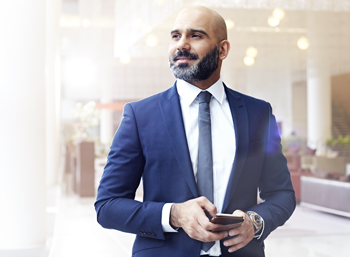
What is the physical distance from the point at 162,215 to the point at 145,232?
8cm

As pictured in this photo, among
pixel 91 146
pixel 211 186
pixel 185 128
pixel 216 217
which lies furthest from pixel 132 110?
pixel 91 146

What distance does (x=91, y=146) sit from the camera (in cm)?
870

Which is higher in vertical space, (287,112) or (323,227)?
(287,112)

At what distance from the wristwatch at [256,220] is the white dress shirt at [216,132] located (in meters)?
0.10

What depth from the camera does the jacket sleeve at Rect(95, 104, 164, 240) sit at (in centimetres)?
122

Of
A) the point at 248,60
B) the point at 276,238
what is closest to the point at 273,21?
the point at 248,60

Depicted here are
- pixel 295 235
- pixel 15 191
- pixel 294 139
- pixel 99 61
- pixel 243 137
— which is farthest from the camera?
pixel 294 139

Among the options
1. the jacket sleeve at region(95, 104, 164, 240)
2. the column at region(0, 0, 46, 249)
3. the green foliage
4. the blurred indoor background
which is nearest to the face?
the jacket sleeve at region(95, 104, 164, 240)

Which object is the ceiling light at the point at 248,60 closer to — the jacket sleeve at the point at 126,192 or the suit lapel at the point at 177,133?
the suit lapel at the point at 177,133

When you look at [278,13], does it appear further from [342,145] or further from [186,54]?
[186,54]

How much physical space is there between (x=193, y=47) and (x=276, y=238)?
4.45 metres

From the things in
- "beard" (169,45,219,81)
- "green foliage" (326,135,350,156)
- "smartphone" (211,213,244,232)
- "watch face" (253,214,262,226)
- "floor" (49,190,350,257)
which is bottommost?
"floor" (49,190,350,257)

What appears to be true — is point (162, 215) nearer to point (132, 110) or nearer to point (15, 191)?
point (132, 110)

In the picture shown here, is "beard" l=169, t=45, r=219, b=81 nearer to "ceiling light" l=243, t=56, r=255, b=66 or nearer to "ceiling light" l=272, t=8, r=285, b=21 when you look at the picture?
"ceiling light" l=272, t=8, r=285, b=21
